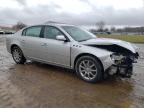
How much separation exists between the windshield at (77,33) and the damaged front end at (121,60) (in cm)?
91

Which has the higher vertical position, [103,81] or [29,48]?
[29,48]

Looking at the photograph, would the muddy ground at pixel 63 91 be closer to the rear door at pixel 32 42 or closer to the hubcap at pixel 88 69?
the hubcap at pixel 88 69

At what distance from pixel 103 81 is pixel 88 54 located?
86 cm

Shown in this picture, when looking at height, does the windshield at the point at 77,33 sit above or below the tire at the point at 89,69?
above

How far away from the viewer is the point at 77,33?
665 centimetres

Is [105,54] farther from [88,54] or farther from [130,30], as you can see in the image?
[130,30]

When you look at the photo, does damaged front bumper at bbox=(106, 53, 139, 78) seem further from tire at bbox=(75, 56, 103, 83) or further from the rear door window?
the rear door window

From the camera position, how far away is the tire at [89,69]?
549 centimetres

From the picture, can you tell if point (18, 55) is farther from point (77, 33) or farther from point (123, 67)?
point (123, 67)

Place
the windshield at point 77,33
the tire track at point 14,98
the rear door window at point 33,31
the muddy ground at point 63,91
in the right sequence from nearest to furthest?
the tire track at point 14,98 → the muddy ground at point 63,91 → the windshield at point 77,33 → the rear door window at point 33,31

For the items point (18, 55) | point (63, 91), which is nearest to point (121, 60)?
point (63, 91)

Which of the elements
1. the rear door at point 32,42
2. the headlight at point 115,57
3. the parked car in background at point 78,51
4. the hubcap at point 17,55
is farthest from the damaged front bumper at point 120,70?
the hubcap at point 17,55

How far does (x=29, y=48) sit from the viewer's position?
24.0 feet

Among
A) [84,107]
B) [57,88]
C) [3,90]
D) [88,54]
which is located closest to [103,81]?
[88,54]
